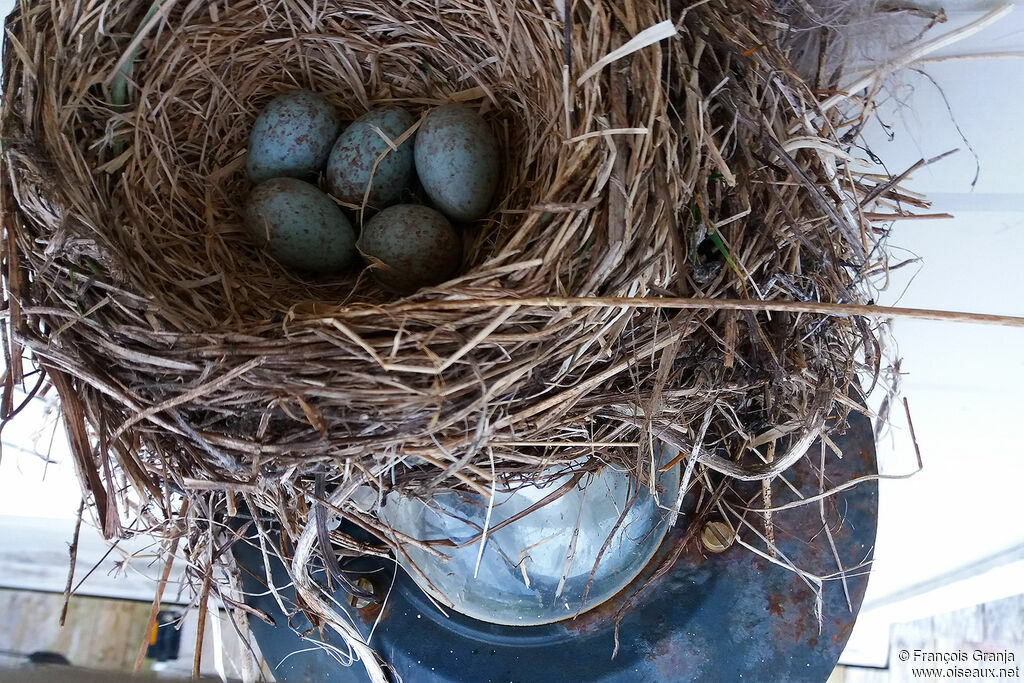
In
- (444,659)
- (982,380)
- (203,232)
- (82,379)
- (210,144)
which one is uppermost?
(210,144)

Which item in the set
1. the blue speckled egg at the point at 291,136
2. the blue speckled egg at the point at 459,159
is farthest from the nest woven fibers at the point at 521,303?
the blue speckled egg at the point at 291,136

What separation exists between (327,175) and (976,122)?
32.0 inches

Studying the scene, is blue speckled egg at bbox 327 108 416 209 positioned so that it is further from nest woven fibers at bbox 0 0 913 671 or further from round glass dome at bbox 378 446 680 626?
round glass dome at bbox 378 446 680 626

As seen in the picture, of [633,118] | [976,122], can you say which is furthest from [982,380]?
[633,118]

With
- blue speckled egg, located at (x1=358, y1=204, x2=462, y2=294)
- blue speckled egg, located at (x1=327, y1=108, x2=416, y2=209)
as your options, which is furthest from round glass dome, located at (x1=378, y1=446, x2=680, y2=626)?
blue speckled egg, located at (x1=327, y1=108, x2=416, y2=209)

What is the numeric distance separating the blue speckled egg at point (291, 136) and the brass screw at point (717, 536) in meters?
0.71

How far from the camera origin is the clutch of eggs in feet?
2.79

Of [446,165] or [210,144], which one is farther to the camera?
[210,144]

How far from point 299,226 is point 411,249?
0.16 metres

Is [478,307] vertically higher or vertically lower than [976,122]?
lower

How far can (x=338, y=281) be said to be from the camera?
0.94 meters

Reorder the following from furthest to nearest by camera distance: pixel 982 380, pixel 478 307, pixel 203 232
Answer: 1. pixel 982 380
2. pixel 203 232
3. pixel 478 307

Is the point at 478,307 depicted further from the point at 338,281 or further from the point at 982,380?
the point at 982,380

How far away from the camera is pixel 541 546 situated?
34.3 inches
